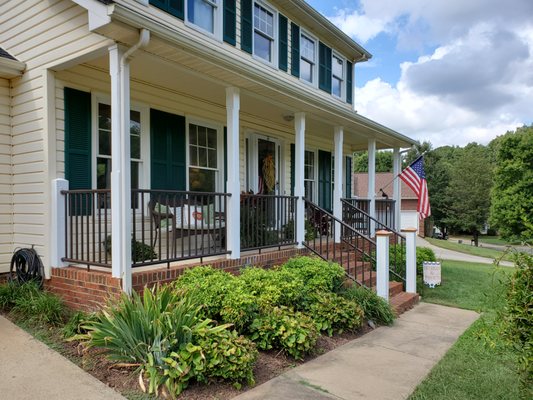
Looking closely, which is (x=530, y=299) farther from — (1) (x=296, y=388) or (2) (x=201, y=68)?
(2) (x=201, y=68)

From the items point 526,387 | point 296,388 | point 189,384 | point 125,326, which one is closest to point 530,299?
point 526,387

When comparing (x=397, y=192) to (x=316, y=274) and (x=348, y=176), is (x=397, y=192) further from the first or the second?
(x=316, y=274)

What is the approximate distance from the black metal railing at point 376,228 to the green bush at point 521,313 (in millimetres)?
5090

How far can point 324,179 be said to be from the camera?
1145 centimetres

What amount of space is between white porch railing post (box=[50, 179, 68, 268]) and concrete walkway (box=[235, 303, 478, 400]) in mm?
3144

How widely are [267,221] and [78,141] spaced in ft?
10.0

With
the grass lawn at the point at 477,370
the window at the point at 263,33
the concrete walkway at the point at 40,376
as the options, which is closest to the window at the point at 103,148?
the concrete walkway at the point at 40,376

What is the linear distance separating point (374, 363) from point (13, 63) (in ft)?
19.6

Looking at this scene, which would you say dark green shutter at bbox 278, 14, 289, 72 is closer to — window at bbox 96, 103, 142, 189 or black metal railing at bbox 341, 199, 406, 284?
black metal railing at bbox 341, 199, 406, 284

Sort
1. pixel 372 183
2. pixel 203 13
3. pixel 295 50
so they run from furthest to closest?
pixel 295 50
pixel 372 183
pixel 203 13

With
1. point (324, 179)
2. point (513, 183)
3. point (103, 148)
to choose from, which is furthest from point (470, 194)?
point (103, 148)

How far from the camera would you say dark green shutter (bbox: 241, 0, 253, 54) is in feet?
27.2

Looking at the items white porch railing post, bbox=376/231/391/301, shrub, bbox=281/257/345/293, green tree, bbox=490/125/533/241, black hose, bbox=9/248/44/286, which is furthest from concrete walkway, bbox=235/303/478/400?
green tree, bbox=490/125/533/241

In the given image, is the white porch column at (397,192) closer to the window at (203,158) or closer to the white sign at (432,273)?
the white sign at (432,273)
